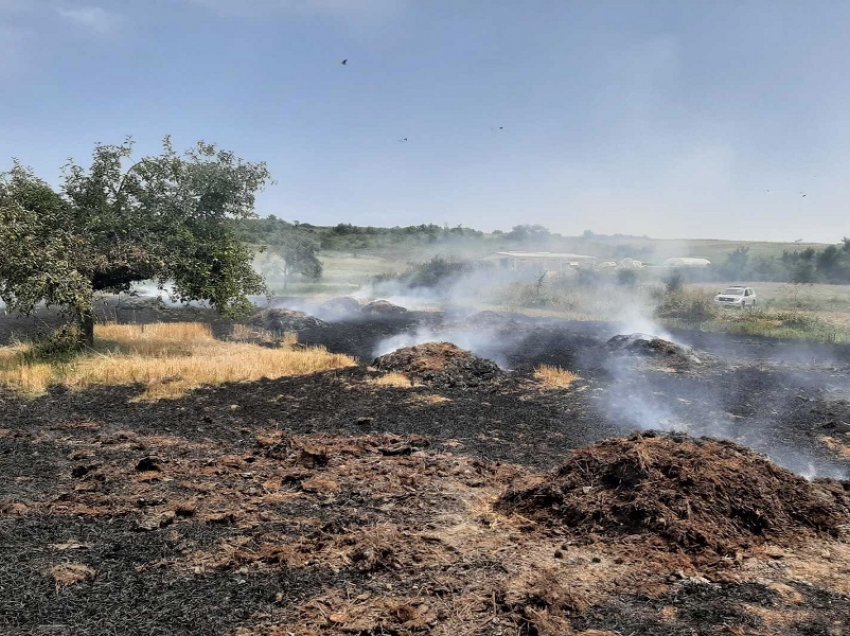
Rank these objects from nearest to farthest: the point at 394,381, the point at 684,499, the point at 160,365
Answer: the point at 684,499, the point at 394,381, the point at 160,365

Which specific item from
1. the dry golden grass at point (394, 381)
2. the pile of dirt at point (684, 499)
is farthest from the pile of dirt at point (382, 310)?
the pile of dirt at point (684, 499)

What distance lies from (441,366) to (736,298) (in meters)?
25.7

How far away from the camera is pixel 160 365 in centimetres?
1494

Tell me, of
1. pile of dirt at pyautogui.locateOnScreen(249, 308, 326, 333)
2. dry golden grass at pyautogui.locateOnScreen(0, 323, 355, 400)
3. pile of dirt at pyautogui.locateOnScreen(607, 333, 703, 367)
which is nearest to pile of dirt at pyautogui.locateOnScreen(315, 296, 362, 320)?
pile of dirt at pyautogui.locateOnScreen(249, 308, 326, 333)

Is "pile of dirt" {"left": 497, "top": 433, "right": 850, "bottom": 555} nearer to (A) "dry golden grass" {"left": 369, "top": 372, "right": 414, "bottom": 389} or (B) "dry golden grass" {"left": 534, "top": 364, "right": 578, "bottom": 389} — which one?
(A) "dry golden grass" {"left": 369, "top": 372, "right": 414, "bottom": 389}

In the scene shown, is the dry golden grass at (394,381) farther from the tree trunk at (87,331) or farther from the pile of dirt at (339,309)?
the pile of dirt at (339,309)

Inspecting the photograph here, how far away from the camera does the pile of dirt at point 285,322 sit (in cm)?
2558

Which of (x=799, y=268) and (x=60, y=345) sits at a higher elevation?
(x=799, y=268)

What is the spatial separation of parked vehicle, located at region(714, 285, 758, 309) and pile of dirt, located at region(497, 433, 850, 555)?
29239 mm

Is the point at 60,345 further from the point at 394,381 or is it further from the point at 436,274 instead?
the point at 436,274

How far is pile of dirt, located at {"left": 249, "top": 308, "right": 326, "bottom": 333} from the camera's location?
25.6 metres

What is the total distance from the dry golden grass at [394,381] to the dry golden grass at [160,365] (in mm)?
2160

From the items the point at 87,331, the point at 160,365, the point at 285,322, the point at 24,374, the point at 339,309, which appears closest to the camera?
the point at 24,374

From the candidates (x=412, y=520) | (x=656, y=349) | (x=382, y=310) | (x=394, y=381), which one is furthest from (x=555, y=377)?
(x=382, y=310)
